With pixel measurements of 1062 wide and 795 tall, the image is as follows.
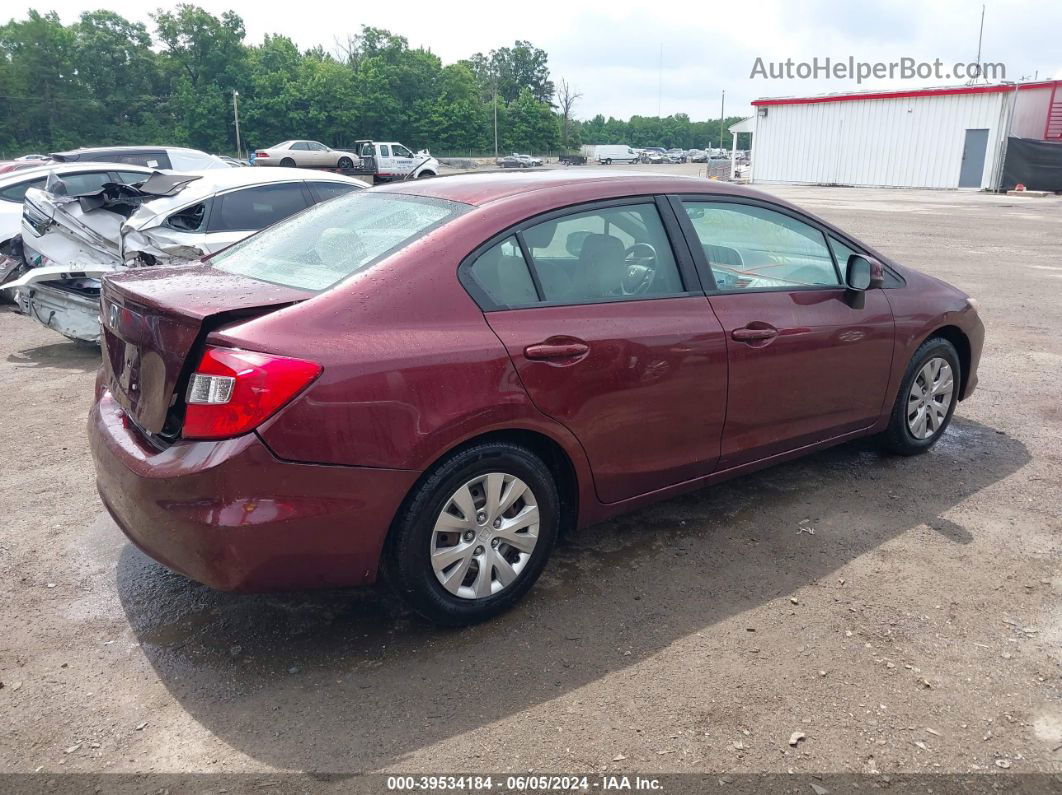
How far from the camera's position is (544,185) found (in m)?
3.52

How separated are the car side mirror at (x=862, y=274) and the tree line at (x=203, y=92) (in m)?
77.3

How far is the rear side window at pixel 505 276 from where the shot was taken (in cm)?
312

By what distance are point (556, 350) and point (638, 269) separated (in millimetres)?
671

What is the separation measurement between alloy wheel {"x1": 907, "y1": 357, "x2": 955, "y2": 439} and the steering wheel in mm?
1989

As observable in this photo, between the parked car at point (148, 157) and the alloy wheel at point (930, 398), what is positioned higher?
the parked car at point (148, 157)

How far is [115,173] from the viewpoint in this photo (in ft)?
34.6

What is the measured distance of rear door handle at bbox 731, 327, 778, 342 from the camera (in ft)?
12.1

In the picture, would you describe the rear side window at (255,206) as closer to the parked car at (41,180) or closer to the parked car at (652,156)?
the parked car at (41,180)

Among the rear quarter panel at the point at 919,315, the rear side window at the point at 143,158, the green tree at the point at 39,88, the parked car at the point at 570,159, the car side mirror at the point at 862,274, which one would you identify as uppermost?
the green tree at the point at 39,88

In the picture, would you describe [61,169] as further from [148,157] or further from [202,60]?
[202,60]

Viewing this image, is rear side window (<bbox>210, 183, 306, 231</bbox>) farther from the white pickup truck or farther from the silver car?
the silver car

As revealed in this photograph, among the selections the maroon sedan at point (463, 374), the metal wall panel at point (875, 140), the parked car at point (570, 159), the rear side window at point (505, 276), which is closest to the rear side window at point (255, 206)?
the maroon sedan at point (463, 374)

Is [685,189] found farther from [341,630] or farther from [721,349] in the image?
[341,630]

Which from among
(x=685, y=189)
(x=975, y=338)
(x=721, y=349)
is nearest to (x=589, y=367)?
(x=721, y=349)
